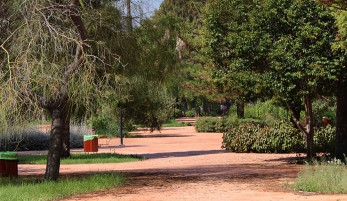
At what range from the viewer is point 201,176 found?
53.8 ft

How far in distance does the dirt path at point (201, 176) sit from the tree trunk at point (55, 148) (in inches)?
63.2

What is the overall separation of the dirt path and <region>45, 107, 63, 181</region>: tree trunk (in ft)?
5.27

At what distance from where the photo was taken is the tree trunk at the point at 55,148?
46.1 ft

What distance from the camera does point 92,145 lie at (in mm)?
26250

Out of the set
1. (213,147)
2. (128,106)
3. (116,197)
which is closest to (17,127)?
(116,197)

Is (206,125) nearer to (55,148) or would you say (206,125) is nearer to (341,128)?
(341,128)

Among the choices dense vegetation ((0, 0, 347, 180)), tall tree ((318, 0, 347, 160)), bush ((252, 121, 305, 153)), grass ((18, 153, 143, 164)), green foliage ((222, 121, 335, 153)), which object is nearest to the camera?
dense vegetation ((0, 0, 347, 180))

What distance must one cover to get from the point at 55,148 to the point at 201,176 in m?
4.12

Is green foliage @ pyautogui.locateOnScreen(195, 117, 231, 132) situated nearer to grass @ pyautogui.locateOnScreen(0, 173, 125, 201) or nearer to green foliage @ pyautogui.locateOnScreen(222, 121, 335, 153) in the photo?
green foliage @ pyautogui.locateOnScreen(222, 121, 335, 153)

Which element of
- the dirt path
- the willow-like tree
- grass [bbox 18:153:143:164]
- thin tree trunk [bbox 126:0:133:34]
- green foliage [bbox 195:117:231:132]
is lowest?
the dirt path

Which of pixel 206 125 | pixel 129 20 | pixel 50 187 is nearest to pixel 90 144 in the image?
pixel 129 20

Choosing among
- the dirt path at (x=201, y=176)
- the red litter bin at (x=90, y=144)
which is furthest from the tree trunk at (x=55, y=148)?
the red litter bin at (x=90, y=144)

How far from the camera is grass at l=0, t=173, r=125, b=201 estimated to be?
→ 1172cm

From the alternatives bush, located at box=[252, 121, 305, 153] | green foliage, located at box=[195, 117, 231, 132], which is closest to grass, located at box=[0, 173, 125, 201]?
bush, located at box=[252, 121, 305, 153]
